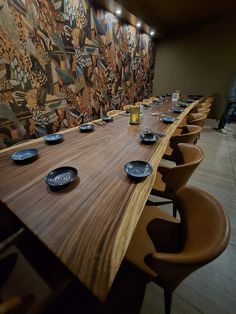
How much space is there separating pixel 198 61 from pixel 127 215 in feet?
21.6

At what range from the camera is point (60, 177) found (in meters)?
0.95

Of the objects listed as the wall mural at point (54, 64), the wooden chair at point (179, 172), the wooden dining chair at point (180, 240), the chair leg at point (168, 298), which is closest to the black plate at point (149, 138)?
the wooden chair at point (179, 172)

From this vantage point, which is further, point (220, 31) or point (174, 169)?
point (220, 31)

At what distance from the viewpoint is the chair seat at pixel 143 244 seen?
33.5 inches

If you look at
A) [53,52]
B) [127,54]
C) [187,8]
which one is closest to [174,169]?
[53,52]

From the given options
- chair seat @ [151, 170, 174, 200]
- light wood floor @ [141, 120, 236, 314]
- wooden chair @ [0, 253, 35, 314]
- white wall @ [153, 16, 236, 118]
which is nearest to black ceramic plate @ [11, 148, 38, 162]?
wooden chair @ [0, 253, 35, 314]

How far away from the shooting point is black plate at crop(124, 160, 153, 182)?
937 millimetres

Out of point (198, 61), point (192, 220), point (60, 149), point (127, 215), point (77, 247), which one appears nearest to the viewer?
point (77, 247)

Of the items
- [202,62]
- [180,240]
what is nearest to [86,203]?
[180,240]

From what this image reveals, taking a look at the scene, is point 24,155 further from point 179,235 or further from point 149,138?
point 179,235

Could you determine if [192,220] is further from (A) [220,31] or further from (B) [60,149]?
(A) [220,31]

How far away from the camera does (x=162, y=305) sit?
42.7 inches

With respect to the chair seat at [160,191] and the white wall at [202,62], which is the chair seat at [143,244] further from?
the white wall at [202,62]

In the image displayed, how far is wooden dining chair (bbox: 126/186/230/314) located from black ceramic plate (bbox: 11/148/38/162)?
0.86 meters
